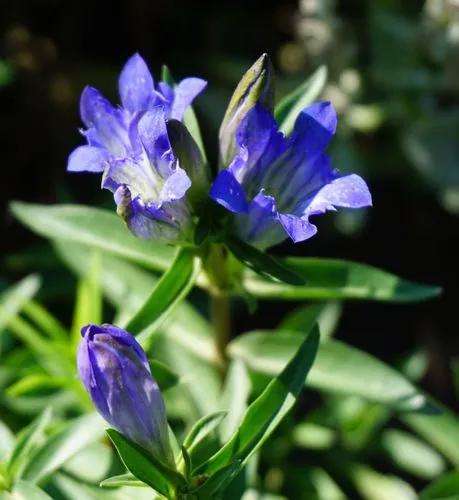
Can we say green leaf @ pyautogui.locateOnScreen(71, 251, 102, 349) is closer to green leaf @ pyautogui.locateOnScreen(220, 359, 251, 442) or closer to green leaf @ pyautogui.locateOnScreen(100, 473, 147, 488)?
green leaf @ pyautogui.locateOnScreen(220, 359, 251, 442)

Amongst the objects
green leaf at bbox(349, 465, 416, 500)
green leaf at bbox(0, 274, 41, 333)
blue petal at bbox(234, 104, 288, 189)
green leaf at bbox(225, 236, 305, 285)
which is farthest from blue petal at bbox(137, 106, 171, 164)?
green leaf at bbox(349, 465, 416, 500)

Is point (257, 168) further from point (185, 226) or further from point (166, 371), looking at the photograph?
point (166, 371)

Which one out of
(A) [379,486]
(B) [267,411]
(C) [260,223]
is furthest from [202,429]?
(A) [379,486]

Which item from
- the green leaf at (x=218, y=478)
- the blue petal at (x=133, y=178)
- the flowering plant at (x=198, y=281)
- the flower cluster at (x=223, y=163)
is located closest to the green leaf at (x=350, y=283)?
the flowering plant at (x=198, y=281)

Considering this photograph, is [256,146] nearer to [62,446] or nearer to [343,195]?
[343,195]

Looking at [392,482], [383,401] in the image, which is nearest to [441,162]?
[392,482]

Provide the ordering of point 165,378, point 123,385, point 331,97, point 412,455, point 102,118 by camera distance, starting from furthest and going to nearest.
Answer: point 331,97, point 412,455, point 165,378, point 102,118, point 123,385

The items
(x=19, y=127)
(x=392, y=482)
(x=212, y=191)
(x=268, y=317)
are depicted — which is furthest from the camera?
(x=19, y=127)
